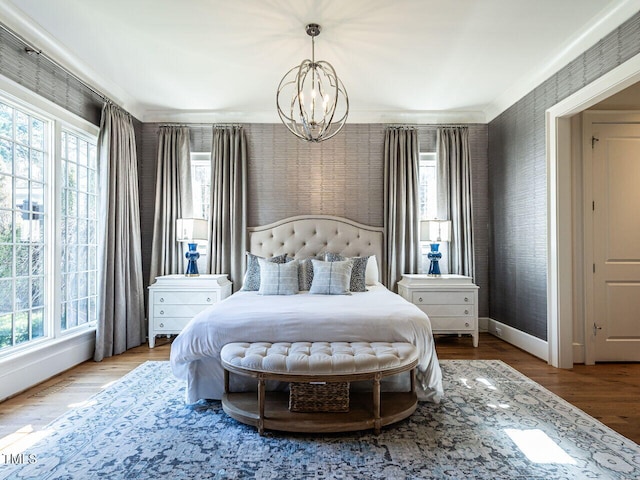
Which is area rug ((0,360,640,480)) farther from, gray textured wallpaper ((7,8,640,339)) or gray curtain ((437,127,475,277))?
gray curtain ((437,127,475,277))

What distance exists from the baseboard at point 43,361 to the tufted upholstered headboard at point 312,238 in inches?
80.4

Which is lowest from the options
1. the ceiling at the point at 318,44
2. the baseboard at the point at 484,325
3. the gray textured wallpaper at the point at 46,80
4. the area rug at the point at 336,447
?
the area rug at the point at 336,447

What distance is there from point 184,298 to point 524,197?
395 centimetres

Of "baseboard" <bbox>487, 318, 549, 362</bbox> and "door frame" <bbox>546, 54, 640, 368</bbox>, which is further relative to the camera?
"baseboard" <bbox>487, 318, 549, 362</bbox>

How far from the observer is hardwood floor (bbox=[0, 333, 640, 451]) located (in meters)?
2.44

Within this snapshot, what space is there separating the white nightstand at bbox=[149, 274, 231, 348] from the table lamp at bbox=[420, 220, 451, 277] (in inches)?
99.8

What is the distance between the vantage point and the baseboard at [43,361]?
284cm

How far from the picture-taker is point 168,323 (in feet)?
14.2

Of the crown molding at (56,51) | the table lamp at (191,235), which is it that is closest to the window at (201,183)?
the table lamp at (191,235)

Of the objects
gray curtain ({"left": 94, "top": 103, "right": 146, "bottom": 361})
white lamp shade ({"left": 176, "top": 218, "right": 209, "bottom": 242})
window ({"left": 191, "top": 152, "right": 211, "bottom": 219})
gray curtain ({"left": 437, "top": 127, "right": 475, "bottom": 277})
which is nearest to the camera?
gray curtain ({"left": 94, "top": 103, "right": 146, "bottom": 361})

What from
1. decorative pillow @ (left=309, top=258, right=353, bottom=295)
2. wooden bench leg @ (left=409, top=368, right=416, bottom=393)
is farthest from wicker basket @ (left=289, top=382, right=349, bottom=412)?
decorative pillow @ (left=309, top=258, right=353, bottom=295)

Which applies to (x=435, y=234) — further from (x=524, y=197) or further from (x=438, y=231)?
(x=524, y=197)

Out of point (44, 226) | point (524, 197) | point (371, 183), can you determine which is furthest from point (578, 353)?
point (44, 226)

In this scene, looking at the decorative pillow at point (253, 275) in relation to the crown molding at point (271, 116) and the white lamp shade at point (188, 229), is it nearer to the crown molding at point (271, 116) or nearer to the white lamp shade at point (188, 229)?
the white lamp shade at point (188, 229)
